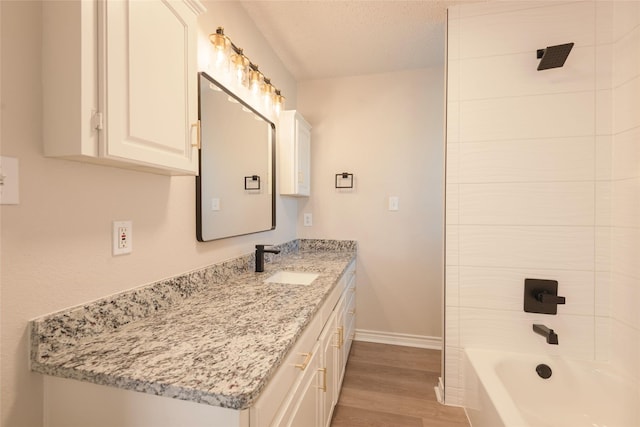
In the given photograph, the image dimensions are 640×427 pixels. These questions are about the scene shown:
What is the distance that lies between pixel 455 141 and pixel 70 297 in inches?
76.1

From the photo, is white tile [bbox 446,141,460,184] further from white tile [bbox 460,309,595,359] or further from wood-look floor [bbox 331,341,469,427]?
wood-look floor [bbox 331,341,469,427]

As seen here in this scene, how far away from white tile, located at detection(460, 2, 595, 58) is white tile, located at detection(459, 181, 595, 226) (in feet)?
2.58

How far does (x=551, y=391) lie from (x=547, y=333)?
327mm

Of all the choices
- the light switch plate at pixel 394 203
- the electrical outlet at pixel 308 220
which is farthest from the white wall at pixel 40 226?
the light switch plate at pixel 394 203

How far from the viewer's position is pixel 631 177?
1.38 metres

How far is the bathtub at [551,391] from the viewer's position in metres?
1.36

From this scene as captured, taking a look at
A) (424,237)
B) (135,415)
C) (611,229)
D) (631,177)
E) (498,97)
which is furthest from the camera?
(424,237)

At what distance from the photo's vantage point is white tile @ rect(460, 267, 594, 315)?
5.15 ft

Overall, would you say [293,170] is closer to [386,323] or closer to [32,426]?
[386,323]

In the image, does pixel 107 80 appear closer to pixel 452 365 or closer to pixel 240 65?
pixel 240 65

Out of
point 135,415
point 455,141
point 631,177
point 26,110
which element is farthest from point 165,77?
point 631,177

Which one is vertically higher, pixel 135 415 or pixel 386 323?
pixel 135 415

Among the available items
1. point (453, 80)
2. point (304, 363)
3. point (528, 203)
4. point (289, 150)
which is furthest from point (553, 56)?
point (304, 363)

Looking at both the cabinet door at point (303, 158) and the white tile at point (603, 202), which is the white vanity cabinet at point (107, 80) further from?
the white tile at point (603, 202)
